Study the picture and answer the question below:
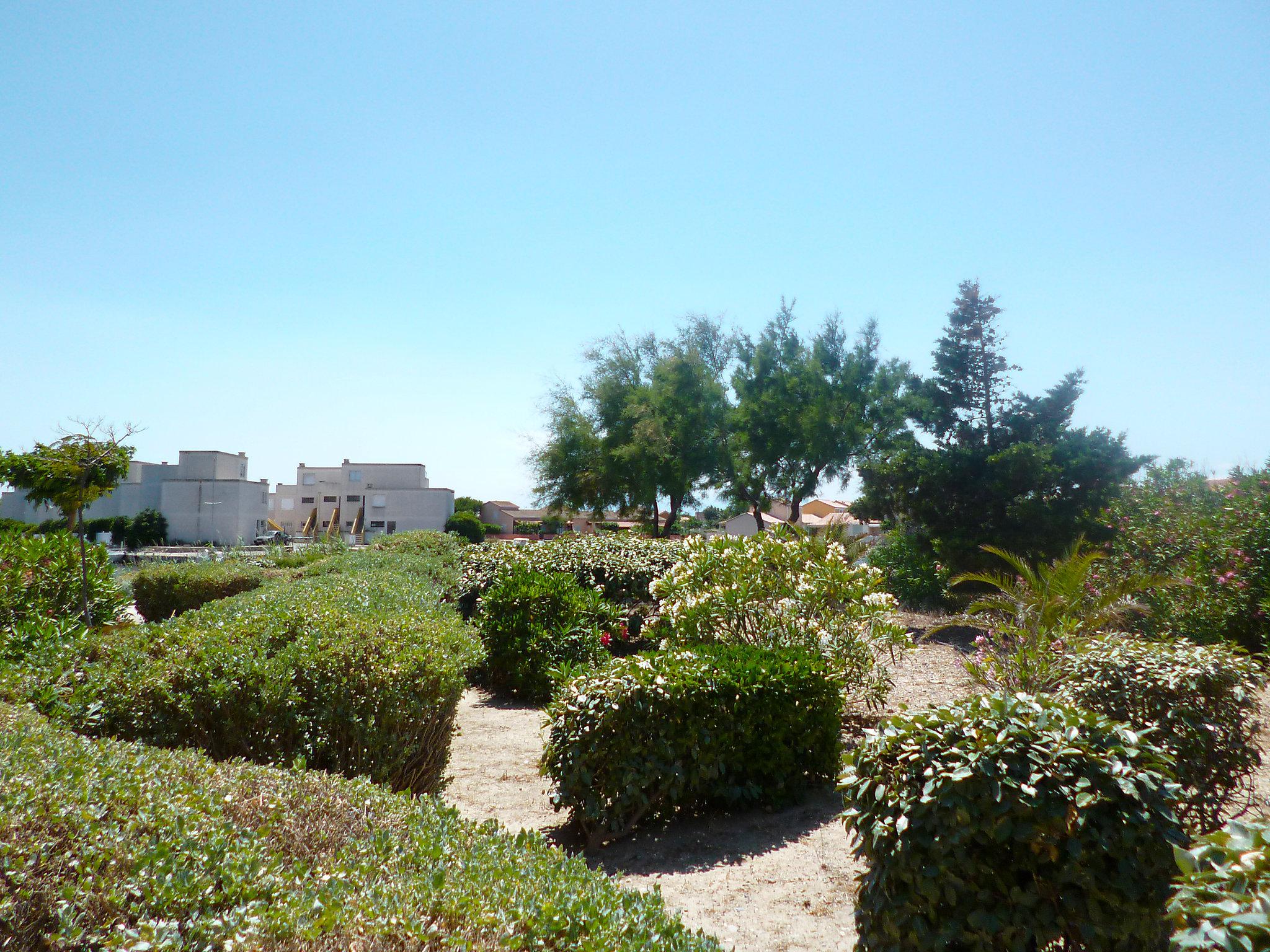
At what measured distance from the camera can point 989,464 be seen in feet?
50.7

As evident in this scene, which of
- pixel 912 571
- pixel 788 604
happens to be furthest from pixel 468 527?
pixel 788 604

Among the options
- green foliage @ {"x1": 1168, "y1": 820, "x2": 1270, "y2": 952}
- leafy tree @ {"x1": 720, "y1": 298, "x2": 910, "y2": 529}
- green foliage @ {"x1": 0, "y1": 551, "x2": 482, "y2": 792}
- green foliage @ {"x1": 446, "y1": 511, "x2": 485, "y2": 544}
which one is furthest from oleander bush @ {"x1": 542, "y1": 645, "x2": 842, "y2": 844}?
green foliage @ {"x1": 446, "y1": 511, "x2": 485, "y2": 544}

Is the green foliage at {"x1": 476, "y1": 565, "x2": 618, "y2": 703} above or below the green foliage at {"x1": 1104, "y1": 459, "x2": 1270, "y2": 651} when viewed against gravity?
below

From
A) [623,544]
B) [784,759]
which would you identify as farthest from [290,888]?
[623,544]

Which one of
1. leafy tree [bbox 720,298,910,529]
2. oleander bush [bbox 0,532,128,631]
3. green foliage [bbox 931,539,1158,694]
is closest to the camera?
green foliage [bbox 931,539,1158,694]

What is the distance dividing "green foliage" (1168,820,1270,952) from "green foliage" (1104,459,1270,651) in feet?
21.4

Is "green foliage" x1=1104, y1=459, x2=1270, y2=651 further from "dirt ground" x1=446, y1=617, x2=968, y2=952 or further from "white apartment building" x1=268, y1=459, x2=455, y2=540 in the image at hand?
"white apartment building" x1=268, y1=459, x2=455, y2=540

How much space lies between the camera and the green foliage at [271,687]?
4074 mm

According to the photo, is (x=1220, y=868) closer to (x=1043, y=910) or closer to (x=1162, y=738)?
(x=1043, y=910)

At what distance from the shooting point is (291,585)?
26.8 ft

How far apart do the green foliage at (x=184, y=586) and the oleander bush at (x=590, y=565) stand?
413 cm

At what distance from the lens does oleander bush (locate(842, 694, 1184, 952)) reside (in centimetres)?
251

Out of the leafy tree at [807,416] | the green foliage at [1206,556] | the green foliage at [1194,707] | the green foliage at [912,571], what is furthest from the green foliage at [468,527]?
the green foliage at [1194,707]

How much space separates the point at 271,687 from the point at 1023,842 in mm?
3673
